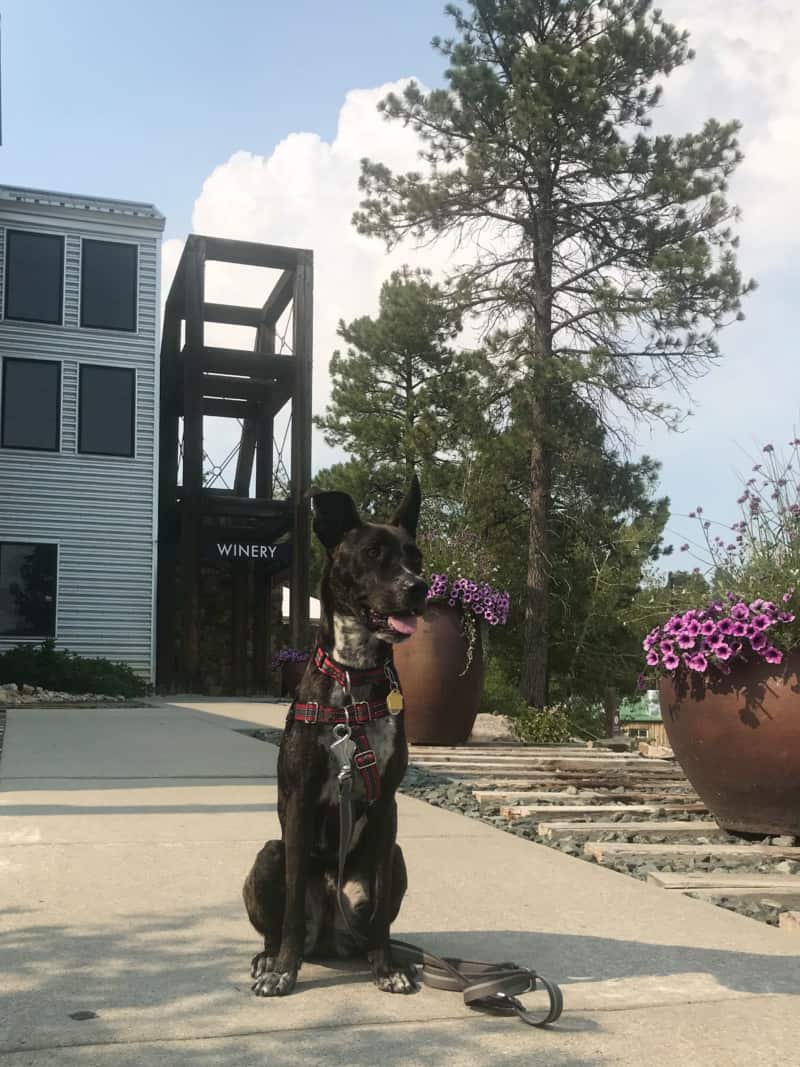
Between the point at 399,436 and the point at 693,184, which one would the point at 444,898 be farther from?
the point at 399,436

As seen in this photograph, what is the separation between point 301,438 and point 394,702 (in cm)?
1799

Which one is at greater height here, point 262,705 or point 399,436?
point 399,436

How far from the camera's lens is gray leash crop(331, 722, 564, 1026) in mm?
2883

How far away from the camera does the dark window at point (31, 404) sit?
783 inches

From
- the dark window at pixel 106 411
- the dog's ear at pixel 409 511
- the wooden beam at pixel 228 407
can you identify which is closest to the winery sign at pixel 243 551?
the dark window at pixel 106 411

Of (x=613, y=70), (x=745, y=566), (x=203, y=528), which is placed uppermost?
(x=613, y=70)

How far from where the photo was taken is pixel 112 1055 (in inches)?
99.7

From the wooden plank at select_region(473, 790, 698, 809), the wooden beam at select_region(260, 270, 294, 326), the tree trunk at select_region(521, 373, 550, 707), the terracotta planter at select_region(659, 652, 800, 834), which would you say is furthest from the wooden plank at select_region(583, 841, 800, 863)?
the wooden beam at select_region(260, 270, 294, 326)

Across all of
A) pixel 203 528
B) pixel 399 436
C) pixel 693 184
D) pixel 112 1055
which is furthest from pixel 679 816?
pixel 399 436

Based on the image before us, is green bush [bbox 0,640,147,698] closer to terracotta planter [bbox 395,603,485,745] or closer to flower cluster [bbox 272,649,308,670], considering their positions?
flower cluster [bbox 272,649,308,670]

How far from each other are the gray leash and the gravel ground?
1.44 meters

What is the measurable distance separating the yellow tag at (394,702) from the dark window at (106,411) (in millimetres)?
17973

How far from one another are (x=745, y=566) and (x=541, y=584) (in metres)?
10.7

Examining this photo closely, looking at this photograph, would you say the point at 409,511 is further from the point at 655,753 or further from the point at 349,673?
the point at 655,753
